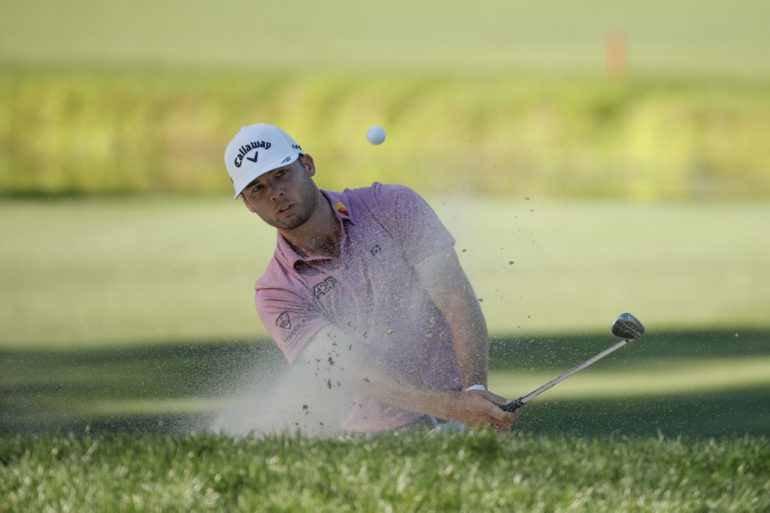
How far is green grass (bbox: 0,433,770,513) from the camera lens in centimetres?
455

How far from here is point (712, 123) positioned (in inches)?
909

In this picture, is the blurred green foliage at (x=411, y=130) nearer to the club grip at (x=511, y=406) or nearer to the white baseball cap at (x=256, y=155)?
the white baseball cap at (x=256, y=155)

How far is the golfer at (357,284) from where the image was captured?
5840mm

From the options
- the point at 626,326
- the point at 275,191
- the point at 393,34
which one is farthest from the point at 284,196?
the point at 393,34

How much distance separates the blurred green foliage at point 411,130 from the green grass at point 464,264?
197cm

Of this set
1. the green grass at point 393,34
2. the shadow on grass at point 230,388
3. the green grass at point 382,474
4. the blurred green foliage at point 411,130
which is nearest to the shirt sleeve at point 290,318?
the green grass at point 382,474

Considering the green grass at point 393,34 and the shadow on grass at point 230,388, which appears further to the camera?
the green grass at point 393,34

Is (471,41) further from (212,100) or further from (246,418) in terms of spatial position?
(246,418)

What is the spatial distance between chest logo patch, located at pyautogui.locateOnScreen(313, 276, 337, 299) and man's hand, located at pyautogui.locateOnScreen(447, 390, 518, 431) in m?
0.75

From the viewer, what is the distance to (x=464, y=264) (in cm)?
834

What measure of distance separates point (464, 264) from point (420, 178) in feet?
44.9

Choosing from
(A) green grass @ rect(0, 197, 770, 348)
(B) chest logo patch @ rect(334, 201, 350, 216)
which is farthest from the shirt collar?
(A) green grass @ rect(0, 197, 770, 348)

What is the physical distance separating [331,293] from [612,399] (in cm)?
272

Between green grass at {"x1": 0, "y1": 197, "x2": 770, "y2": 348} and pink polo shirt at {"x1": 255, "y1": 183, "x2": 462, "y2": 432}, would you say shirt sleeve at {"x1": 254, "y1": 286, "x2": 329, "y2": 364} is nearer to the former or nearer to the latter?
pink polo shirt at {"x1": 255, "y1": 183, "x2": 462, "y2": 432}
